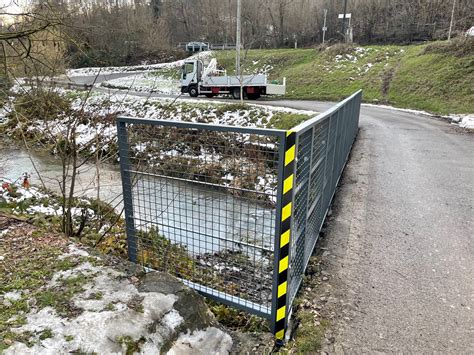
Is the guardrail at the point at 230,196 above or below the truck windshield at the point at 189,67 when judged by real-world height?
below

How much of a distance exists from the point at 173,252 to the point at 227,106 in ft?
44.3

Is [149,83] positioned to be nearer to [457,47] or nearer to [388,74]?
[388,74]

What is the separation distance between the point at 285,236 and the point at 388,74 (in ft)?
83.4

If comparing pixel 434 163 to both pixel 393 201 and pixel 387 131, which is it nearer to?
pixel 393 201

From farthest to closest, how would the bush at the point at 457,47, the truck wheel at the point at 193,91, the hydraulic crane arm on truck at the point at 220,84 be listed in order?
1. the truck wheel at the point at 193,91
2. the hydraulic crane arm on truck at the point at 220,84
3. the bush at the point at 457,47

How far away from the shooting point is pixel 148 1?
5497cm

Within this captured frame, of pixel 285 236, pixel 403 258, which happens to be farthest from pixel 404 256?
pixel 285 236

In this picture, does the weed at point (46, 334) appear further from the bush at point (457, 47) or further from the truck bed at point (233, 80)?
the bush at point (457, 47)

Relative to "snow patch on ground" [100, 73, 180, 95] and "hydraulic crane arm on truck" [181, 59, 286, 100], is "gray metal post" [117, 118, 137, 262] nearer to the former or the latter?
"hydraulic crane arm on truck" [181, 59, 286, 100]

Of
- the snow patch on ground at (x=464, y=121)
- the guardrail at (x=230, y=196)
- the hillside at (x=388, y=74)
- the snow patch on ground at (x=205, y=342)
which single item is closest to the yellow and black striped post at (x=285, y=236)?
the guardrail at (x=230, y=196)

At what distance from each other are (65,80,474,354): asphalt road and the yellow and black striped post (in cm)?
44

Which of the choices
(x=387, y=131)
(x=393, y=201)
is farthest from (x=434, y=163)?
(x=387, y=131)

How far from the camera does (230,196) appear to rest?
2.89 metres

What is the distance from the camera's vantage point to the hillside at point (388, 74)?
1897cm
